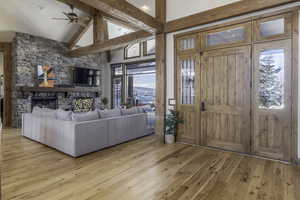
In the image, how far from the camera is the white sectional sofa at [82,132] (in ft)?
11.2

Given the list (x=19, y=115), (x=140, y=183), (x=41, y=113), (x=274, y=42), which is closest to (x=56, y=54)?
Result: (x=19, y=115)

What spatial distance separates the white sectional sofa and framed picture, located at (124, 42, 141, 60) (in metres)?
4.01

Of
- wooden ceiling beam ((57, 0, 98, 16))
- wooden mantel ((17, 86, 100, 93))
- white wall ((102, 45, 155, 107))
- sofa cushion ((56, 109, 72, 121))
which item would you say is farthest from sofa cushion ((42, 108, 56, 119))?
white wall ((102, 45, 155, 107))

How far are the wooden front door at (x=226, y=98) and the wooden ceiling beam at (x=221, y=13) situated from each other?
0.69m

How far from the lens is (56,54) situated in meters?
7.23

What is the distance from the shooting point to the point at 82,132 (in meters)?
3.45

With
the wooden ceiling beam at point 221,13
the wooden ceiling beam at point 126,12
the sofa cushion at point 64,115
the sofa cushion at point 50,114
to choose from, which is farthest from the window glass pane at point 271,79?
the sofa cushion at point 50,114

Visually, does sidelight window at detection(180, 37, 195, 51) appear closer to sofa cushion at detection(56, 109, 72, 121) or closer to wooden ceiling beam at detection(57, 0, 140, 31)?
wooden ceiling beam at detection(57, 0, 140, 31)

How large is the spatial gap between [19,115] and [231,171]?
22.9 ft

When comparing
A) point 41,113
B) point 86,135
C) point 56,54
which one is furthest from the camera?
point 56,54

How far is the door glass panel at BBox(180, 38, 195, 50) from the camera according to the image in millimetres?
4125

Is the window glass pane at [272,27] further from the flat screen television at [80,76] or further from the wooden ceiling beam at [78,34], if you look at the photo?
the flat screen television at [80,76]

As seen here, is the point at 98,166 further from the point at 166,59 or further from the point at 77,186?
the point at 166,59

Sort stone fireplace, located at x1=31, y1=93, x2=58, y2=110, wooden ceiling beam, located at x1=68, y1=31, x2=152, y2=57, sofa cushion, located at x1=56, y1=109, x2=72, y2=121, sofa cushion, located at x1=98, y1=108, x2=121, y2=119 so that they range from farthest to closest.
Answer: stone fireplace, located at x1=31, y1=93, x2=58, y2=110 → wooden ceiling beam, located at x1=68, y1=31, x2=152, y2=57 → sofa cushion, located at x1=98, y1=108, x2=121, y2=119 → sofa cushion, located at x1=56, y1=109, x2=72, y2=121
